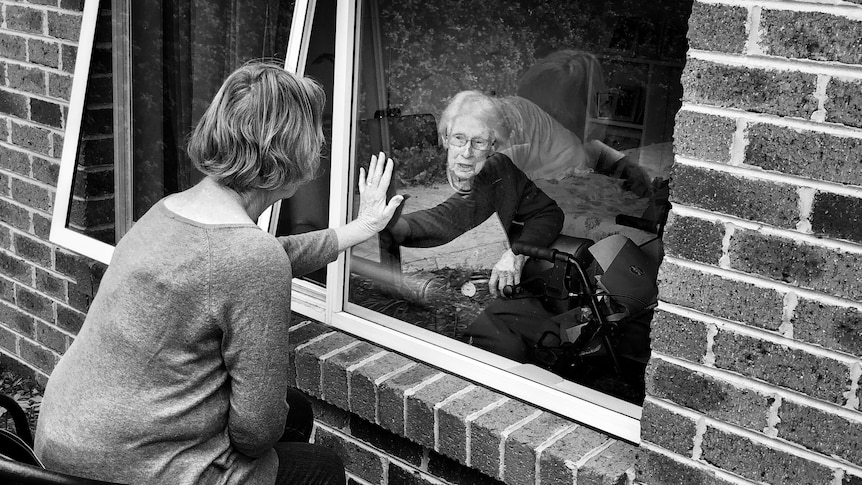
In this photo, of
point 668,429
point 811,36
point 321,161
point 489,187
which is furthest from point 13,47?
point 811,36

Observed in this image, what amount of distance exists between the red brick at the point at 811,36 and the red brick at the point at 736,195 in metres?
0.27

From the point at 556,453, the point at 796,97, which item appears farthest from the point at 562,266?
the point at 796,97

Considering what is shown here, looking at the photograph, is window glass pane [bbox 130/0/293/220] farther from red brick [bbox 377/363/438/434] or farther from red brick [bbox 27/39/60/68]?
red brick [bbox 377/363/438/434]

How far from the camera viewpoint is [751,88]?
1.87 m

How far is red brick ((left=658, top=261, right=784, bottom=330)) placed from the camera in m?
1.91

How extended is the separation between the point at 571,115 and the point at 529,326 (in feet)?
2.24

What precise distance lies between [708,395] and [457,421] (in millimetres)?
746

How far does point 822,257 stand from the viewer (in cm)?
183

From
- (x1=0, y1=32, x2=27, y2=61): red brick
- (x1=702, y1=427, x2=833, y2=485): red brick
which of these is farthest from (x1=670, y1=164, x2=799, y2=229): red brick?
(x1=0, y1=32, x2=27, y2=61): red brick

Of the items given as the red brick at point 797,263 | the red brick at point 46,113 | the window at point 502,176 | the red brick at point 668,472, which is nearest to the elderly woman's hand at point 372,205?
the window at point 502,176

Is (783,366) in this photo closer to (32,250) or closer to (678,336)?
(678,336)

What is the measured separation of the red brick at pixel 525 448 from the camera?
7.72 feet

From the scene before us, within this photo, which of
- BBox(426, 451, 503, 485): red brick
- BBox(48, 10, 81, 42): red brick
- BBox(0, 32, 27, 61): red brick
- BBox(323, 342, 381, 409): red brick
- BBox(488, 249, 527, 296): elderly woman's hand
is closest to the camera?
BBox(426, 451, 503, 485): red brick

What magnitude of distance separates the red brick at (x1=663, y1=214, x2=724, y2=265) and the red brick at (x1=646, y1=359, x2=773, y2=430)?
26 cm
